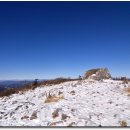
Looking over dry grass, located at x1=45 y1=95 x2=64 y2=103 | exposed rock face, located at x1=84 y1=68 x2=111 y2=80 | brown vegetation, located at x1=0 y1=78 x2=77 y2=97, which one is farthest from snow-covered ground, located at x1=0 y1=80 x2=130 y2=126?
exposed rock face, located at x1=84 y1=68 x2=111 y2=80

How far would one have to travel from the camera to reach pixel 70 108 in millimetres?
8375

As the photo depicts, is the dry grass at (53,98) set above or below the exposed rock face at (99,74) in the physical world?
below

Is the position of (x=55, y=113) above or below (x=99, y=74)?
below

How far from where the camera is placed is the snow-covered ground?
7684 millimetres

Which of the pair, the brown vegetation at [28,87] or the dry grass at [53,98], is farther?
the brown vegetation at [28,87]

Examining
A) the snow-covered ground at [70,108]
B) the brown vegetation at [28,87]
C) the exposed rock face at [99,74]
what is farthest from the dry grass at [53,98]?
the exposed rock face at [99,74]

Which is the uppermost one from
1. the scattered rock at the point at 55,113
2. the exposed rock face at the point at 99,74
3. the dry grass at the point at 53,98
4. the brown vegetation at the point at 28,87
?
the exposed rock face at the point at 99,74

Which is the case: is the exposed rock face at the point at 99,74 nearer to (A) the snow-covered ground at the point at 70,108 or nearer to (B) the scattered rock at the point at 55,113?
(A) the snow-covered ground at the point at 70,108

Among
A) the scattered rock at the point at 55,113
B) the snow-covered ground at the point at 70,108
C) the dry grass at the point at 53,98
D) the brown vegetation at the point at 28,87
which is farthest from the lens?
the brown vegetation at the point at 28,87

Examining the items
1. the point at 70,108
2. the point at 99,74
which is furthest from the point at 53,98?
the point at 99,74

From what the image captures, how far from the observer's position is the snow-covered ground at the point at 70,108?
7684 millimetres

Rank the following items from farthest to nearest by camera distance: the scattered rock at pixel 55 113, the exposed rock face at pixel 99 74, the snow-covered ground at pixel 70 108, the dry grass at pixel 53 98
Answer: the exposed rock face at pixel 99 74 < the dry grass at pixel 53 98 < the scattered rock at pixel 55 113 < the snow-covered ground at pixel 70 108

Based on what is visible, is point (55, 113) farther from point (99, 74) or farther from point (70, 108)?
point (99, 74)

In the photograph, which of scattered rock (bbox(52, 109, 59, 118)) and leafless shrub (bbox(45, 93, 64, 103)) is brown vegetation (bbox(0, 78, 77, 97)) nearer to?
leafless shrub (bbox(45, 93, 64, 103))
